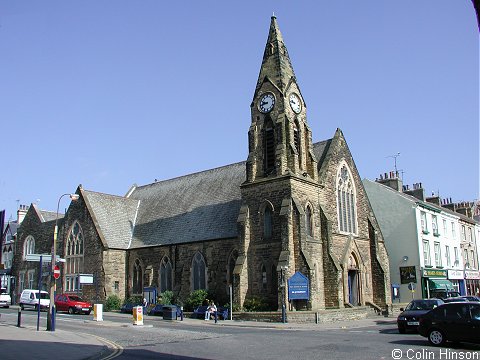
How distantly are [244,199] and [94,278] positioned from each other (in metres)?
16.0

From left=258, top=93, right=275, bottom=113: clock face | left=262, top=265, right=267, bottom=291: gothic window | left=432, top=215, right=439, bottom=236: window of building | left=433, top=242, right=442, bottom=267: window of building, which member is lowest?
left=262, top=265, right=267, bottom=291: gothic window

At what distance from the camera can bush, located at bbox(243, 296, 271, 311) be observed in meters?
32.5

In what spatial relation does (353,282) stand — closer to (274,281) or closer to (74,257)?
(274,281)

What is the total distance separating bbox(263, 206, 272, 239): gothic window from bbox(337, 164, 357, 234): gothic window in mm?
6230

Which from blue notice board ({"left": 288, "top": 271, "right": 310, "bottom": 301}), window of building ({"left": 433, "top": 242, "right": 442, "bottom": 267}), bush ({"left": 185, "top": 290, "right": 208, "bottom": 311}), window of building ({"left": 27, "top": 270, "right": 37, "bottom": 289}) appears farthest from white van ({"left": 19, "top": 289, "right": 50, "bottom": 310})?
window of building ({"left": 433, "top": 242, "right": 442, "bottom": 267})

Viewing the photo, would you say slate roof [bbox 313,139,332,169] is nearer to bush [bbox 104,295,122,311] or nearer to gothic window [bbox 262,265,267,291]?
gothic window [bbox 262,265,267,291]

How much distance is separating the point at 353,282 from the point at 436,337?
20860 millimetres

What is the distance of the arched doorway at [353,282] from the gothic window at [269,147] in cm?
888

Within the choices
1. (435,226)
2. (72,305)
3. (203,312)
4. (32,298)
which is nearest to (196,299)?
(203,312)

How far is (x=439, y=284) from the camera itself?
46.2 meters

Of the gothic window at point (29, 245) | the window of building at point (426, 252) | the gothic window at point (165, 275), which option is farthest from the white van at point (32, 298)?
the window of building at point (426, 252)

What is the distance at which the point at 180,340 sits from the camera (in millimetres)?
20281

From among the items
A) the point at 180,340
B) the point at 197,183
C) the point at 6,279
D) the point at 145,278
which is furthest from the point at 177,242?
the point at 6,279

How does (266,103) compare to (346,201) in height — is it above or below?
above
